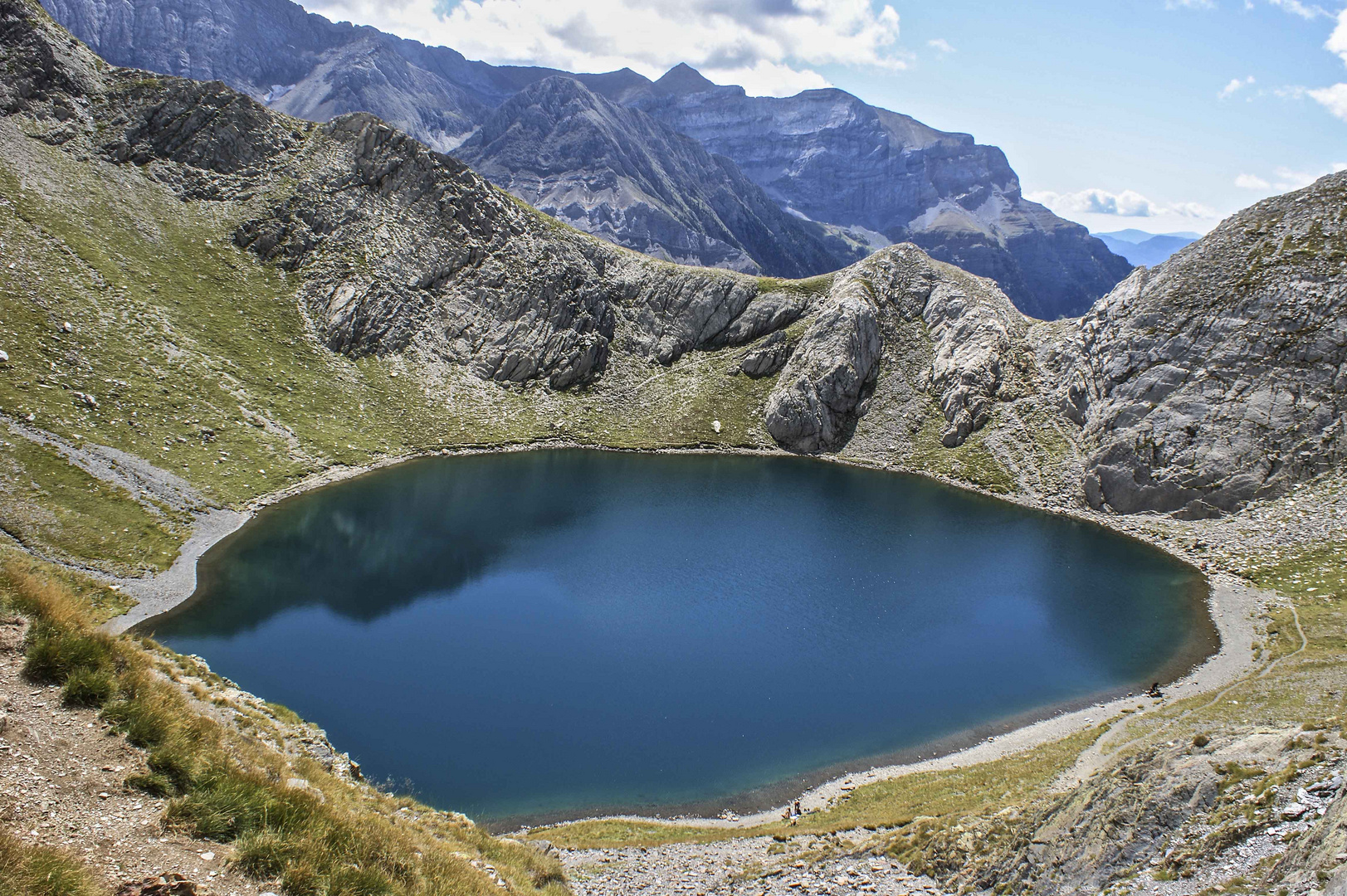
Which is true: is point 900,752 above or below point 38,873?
below

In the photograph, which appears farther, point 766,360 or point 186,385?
point 766,360

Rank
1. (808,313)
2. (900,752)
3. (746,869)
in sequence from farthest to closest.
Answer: (808,313), (900,752), (746,869)


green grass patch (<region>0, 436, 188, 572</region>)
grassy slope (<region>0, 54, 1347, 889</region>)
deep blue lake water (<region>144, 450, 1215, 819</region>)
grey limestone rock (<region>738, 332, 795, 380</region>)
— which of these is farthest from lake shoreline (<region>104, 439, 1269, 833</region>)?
grey limestone rock (<region>738, 332, 795, 380</region>)

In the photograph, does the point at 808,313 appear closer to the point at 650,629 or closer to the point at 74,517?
the point at 650,629

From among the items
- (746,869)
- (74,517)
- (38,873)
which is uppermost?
(38,873)

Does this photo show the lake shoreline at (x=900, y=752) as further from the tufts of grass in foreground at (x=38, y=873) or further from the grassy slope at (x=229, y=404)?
the tufts of grass in foreground at (x=38, y=873)

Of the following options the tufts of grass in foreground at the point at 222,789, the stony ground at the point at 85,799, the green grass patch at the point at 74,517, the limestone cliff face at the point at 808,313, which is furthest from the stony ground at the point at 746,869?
the limestone cliff face at the point at 808,313

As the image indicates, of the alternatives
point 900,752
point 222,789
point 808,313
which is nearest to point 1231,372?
point 808,313
